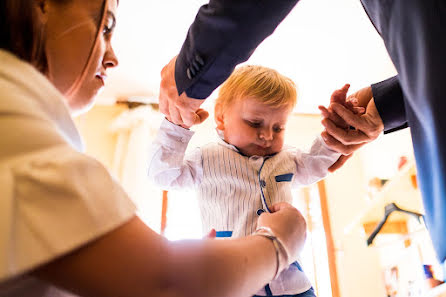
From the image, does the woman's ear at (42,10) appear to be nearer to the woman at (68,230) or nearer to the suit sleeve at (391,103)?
the woman at (68,230)

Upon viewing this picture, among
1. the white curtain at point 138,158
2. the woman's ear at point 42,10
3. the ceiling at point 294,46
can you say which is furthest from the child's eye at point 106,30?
the white curtain at point 138,158

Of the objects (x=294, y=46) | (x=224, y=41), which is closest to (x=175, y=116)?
(x=224, y=41)

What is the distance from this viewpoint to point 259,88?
1.13m

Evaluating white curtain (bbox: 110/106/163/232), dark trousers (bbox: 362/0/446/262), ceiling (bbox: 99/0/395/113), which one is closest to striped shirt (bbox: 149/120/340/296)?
dark trousers (bbox: 362/0/446/262)

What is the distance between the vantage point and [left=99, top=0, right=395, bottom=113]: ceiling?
103 inches

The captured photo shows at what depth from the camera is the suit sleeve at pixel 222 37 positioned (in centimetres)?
75

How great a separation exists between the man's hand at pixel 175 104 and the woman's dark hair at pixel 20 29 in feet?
1.51

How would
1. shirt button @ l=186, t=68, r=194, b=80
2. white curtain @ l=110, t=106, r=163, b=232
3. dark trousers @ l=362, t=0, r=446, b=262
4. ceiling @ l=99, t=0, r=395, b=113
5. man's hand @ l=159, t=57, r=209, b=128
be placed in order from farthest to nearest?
white curtain @ l=110, t=106, r=163, b=232
ceiling @ l=99, t=0, r=395, b=113
man's hand @ l=159, t=57, r=209, b=128
shirt button @ l=186, t=68, r=194, b=80
dark trousers @ l=362, t=0, r=446, b=262

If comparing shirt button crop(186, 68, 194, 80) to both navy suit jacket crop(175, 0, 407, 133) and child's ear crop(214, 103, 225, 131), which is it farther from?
child's ear crop(214, 103, 225, 131)

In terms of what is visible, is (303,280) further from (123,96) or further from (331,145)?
(123,96)

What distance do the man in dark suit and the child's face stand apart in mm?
125

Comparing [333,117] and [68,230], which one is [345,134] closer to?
[333,117]

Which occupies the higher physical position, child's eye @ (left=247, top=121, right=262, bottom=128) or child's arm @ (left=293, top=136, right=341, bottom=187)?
child's eye @ (left=247, top=121, right=262, bottom=128)

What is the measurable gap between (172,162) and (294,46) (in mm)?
2205
